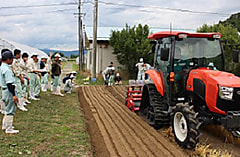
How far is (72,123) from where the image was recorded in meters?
6.50

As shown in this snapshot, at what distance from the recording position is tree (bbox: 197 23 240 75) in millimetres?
15109

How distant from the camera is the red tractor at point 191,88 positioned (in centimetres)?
429

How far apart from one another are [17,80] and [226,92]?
560 centimetres

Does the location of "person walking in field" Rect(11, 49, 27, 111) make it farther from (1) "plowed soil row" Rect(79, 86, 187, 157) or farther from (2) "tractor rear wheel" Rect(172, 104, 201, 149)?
(2) "tractor rear wheel" Rect(172, 104, 201, 149)

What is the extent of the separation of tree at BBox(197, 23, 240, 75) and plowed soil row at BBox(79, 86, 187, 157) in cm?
979

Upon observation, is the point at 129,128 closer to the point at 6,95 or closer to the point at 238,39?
the point at 6,95

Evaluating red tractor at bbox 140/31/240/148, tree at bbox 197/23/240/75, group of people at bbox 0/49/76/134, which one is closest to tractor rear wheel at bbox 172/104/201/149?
red tractor at bbox 140/31/240/148

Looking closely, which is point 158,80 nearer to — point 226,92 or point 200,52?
Result: point 200,52

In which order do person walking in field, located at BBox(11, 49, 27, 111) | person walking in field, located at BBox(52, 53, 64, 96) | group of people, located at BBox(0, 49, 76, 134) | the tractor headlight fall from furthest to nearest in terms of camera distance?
person walking in field, located at BBox(52, 53, 64, 96), person walking in field, located at BBox(11, 49, 27, 111), group of people, located at BBox(0, 49, 76, 134), the tractor headlight

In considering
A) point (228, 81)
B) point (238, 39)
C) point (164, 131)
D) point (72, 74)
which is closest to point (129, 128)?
point (164, 131)

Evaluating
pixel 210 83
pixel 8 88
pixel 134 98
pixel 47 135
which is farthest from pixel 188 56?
pixel 8 88

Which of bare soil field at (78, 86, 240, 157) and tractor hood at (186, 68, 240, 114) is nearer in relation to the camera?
tractor hood at (186, 68, 240, 114)

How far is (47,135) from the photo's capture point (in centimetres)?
525

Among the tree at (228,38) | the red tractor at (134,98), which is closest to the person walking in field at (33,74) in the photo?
the red tractor at (134,98)
